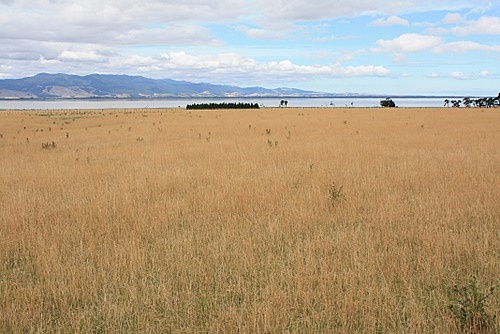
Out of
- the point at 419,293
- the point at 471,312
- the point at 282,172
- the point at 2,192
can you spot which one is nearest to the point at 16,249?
the point at 2,192

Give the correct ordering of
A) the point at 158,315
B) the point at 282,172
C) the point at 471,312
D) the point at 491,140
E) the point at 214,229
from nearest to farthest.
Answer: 1. the point at 471,312
2. the point at 158,315
3. the point at 214,229
4. the point at 282,172
5. the point at 491,140

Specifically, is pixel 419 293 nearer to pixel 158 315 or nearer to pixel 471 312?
pixel 471 312

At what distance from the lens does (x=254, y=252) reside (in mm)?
5496

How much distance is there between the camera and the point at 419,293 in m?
4.31

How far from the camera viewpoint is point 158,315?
4027 mm

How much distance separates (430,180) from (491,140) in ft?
34.3

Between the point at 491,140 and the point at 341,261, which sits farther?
the point at 491,140

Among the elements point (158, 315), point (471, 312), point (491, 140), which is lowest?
point (158, 315)

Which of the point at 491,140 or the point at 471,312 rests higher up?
the point at 491,140

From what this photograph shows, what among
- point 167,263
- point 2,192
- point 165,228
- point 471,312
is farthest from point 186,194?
point 471,312

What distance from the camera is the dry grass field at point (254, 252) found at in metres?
3.89

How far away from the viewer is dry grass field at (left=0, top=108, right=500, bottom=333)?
3.89 m

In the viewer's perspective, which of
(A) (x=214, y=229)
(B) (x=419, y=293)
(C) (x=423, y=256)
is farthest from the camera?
(A) (x=214, y=229)

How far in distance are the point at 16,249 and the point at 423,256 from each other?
587 centimetres
